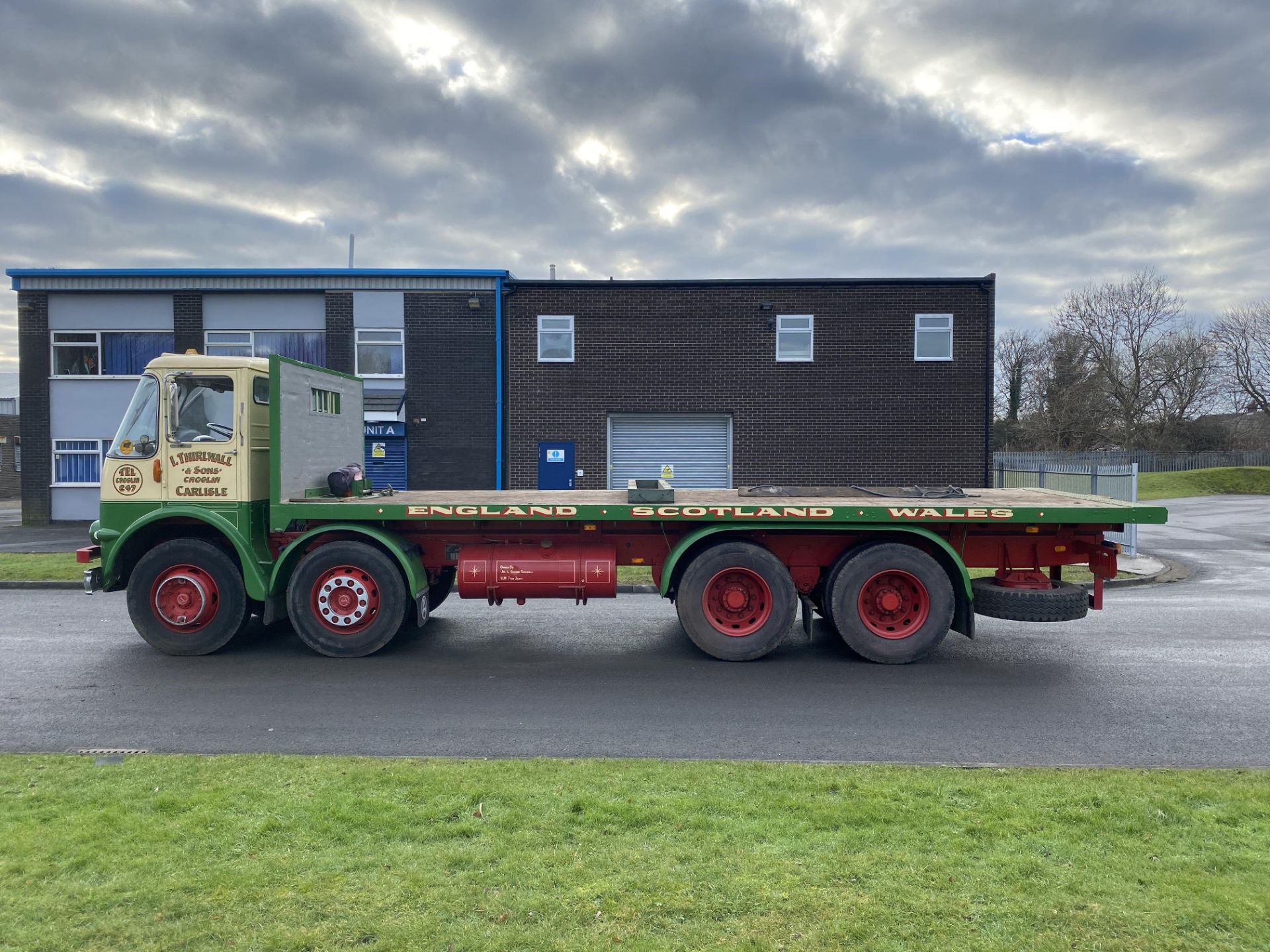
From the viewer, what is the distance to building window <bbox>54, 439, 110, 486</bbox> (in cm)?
2327

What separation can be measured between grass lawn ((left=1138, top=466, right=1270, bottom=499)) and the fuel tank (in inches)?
1584

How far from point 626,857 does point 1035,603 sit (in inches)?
211

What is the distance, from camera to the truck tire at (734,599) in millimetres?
7902

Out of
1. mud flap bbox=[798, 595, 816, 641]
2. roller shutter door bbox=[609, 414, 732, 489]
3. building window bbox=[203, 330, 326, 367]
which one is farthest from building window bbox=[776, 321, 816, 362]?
mud flap bbox=[798, 595, 816, 641]

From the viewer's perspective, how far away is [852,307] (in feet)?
70.5

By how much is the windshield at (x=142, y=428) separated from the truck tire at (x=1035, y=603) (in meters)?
7.71

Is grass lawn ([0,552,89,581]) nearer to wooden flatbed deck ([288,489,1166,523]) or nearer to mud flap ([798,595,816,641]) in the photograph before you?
wooden flatbed deck ([288,489,1166,523])

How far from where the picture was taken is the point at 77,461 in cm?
2333

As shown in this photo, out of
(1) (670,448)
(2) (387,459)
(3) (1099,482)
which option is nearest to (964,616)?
(3) (1099,482)

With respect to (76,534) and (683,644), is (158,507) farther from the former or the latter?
(76,534)

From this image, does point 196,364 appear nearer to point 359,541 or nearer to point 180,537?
point 180,537

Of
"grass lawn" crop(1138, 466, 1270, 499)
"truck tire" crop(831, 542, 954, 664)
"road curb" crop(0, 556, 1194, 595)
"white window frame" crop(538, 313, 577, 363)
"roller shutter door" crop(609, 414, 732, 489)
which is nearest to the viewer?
"truck tire" crop(831, 542, 954, 664)

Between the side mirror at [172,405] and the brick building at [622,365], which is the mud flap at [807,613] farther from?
the brick building at [622,365]

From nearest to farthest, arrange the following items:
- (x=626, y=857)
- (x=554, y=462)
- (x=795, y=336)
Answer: (x=626, y=857) → (x=795, y=336) → (x=554, y=462)
